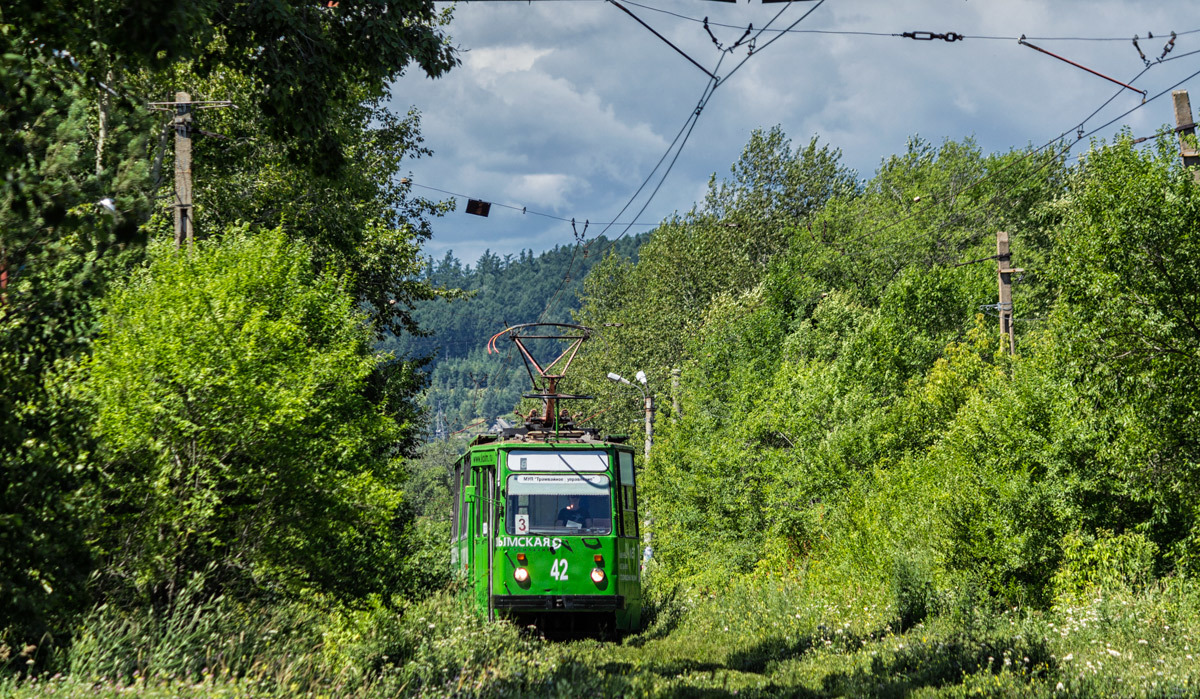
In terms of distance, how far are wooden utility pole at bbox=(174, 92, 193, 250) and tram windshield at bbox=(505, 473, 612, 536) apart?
6.14 meters

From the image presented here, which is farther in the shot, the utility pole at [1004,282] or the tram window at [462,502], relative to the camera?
the utility pole at [1004,282]

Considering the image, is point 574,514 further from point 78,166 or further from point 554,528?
A: point 78,166

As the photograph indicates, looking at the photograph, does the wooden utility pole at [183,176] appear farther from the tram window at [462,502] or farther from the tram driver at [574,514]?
the tram driver at [574,514]

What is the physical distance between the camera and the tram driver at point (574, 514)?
14.9 meters

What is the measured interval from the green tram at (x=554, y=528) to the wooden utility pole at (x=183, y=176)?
5611 millimetres

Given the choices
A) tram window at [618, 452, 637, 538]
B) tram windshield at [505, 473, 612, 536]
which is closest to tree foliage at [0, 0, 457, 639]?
tram windshield at [505, 473, 612, 536]

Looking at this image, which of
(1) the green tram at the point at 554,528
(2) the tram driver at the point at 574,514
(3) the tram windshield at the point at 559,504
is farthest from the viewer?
(2) the tram driver at the point at 574,514

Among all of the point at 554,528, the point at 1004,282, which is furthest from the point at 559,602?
the point at 1004,282

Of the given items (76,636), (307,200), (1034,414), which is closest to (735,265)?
(307,200)

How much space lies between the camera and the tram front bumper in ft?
47.4

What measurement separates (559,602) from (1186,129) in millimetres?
11431

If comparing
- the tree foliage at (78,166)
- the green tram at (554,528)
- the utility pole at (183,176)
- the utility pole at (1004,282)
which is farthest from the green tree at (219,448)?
the utility pole at (1004,282)

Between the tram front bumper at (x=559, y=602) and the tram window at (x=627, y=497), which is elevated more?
the tram window at (x=627, y=497)

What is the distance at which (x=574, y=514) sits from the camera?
49.2 ft
